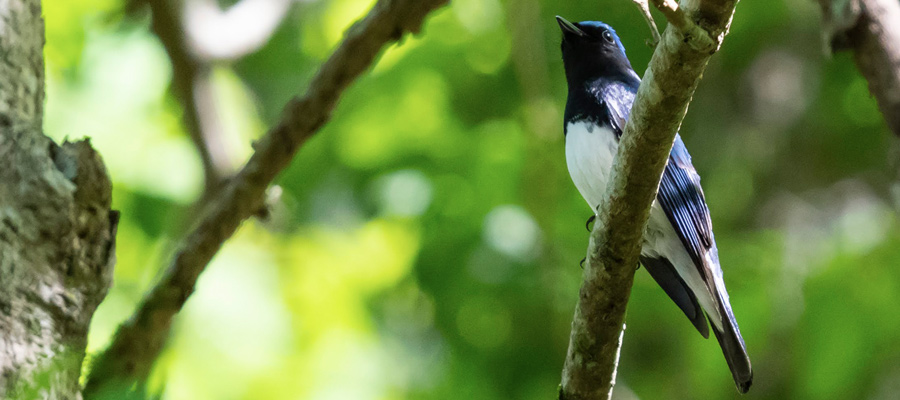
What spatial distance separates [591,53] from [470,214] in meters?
1.24

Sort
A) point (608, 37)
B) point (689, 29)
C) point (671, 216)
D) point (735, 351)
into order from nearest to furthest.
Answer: point (689, 29) → point (735, 351) → point (671, 216) → point (608, 37)

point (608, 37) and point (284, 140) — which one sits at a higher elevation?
point (284, 140)

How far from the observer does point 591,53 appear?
4.12m

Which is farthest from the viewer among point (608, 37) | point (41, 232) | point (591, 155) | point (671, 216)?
point (608, 37)

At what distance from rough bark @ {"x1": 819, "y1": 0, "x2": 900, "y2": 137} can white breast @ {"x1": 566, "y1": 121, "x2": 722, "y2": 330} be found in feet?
3.24

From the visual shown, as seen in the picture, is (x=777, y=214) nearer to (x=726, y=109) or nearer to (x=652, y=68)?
(x=726, y=109)

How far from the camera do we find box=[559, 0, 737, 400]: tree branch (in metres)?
1.94

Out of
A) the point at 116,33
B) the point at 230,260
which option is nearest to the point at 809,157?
the point at 230,260

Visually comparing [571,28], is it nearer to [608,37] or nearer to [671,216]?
[608,37]

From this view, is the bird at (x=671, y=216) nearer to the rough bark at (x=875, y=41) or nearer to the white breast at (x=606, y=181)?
the white breast at (x=606, y=181)

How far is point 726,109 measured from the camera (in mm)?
5984

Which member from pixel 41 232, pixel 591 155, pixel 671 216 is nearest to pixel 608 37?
pixel 591 155

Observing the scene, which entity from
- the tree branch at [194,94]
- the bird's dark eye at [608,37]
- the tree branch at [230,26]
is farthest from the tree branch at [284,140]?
Answer: the tree branch at [230,26]

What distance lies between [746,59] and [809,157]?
2.72 ft
